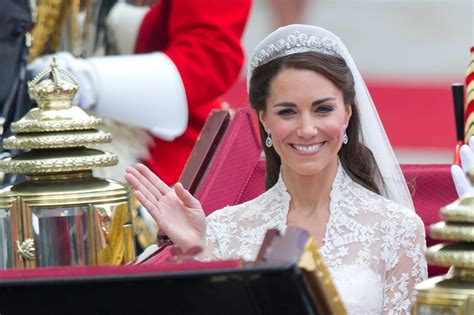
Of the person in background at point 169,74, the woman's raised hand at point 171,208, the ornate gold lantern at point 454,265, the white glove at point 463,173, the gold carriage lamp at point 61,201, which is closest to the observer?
the ornate gold lantern at point 454,265

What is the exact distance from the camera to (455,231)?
2.33m

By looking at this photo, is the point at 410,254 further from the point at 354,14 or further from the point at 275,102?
the point at 354,14

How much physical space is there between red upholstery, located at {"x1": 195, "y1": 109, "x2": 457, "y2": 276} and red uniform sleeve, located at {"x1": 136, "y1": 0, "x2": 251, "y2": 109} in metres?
0.88

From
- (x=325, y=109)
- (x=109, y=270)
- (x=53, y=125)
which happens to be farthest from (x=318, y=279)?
(x=325, y=109)

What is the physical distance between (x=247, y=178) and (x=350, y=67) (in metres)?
0.46

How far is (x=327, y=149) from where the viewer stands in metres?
3.59

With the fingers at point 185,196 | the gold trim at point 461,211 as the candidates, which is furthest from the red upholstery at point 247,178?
the gold trim at point 461,211

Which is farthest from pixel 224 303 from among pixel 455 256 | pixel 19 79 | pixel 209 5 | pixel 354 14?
pixel 354 14

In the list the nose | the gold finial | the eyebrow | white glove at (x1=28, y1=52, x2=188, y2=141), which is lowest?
the nose

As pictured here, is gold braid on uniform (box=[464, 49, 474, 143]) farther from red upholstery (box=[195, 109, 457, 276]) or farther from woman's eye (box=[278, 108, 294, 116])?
woman's eye (box=[278, 108, 294, 116])

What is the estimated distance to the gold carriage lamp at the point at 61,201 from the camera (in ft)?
10.7

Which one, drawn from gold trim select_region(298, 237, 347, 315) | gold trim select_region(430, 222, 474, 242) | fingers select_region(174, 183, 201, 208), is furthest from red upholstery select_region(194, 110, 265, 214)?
gold trim select_region(430, 222, 474, 242)

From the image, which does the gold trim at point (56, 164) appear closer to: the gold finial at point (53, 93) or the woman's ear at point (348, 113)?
the gold finial at point (53, 93)

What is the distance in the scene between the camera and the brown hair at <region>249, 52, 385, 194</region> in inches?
143
